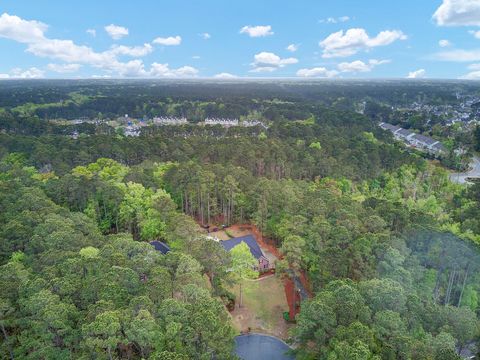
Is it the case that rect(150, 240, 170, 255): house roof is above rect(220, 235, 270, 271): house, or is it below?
above

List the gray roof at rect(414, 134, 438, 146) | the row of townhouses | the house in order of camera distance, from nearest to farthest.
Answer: the house → the row of townhouses → the gray roof at rect(414, 134, 438, 146)

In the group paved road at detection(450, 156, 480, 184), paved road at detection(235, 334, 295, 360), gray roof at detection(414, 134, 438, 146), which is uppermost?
gray roof at detection(414, 134, 438, 146)

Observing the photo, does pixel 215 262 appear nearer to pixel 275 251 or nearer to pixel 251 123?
pixel 275 251

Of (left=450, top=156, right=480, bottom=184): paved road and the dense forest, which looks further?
(left=450, top=156, right=480, bottom=184): paved road

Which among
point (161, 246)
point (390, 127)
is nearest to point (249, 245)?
point (161, 246)

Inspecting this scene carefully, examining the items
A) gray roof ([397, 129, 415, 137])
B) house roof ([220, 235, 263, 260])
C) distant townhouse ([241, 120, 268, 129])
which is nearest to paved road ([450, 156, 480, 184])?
gray roof ([397, 129, 415, 137])

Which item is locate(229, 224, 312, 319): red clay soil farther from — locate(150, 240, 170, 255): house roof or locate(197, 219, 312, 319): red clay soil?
locate(150, 240, 170, 255): house roof

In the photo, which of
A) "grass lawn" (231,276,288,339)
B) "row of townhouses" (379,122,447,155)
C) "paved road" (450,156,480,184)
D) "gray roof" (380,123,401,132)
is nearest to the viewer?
"grass lawn" (231,276,288,339)

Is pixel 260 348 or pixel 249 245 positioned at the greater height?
pixel 249 245
